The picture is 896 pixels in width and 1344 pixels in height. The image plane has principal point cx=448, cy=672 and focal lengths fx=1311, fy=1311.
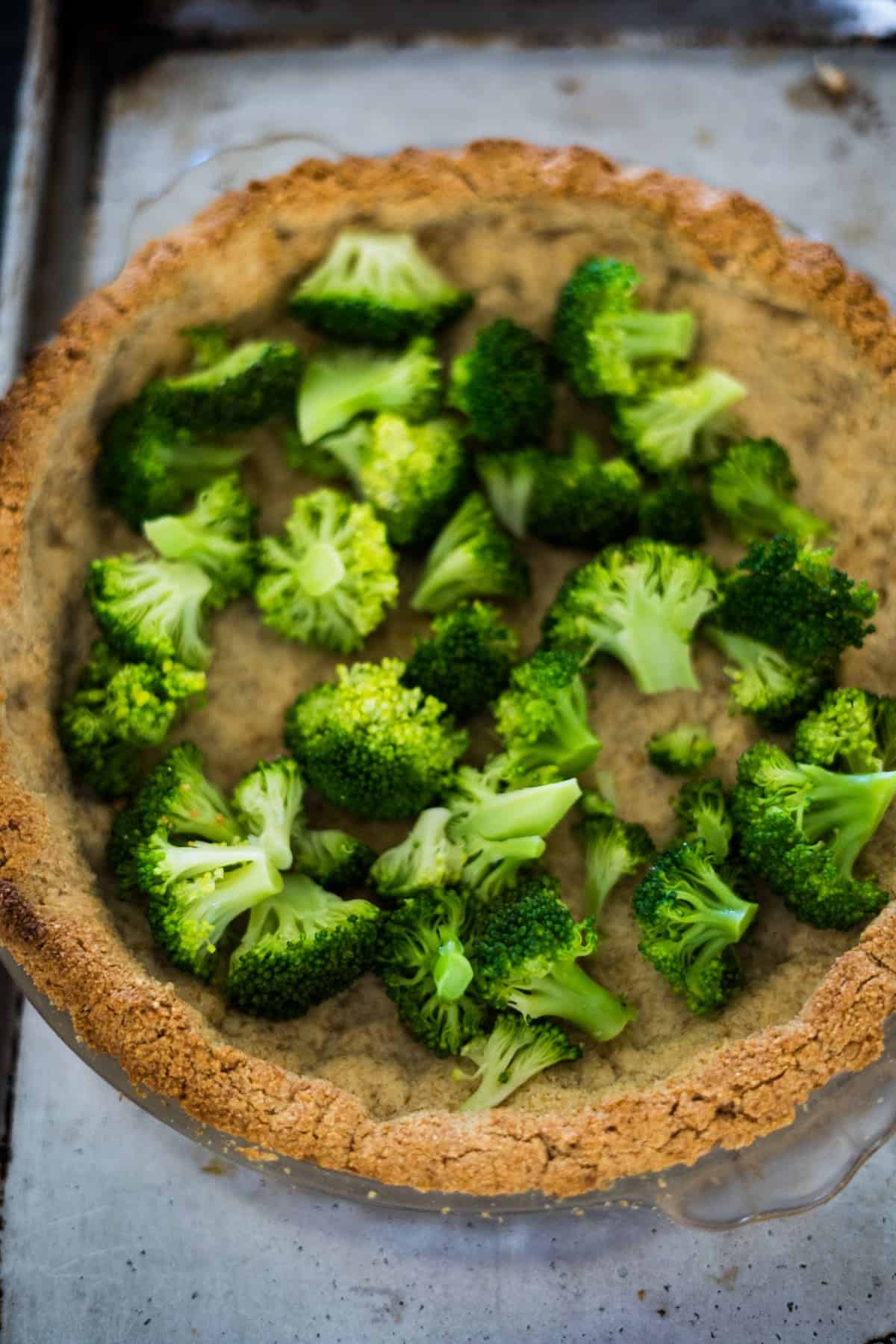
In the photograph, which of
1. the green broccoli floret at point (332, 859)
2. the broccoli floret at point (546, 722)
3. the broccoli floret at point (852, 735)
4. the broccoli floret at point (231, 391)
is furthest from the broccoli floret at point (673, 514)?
the green broccoli floret at point (332, 859)

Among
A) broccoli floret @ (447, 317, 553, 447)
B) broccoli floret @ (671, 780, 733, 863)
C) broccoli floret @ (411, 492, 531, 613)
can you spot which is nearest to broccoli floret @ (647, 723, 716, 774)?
broccoli floret @ (671, 780, 733, 863)

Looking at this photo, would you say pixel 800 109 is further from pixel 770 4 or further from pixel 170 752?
pixel 170 752

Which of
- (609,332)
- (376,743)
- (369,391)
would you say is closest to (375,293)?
(369,391)

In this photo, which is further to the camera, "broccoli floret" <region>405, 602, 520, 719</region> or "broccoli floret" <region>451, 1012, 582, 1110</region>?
"broccoli floret" <region>405, 602, 520, 719</region>

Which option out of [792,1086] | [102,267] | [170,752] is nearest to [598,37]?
[102,267]

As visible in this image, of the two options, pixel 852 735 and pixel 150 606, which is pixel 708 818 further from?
pixel 150 606

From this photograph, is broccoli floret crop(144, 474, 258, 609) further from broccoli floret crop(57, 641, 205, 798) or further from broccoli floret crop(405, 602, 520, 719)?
broccoli floret crop(405, 602, 520, 719)

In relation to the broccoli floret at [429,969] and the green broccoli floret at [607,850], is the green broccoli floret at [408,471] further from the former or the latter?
the broccoli floret at [429,969]
